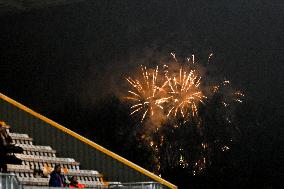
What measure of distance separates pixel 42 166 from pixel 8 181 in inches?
236

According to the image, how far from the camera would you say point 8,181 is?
11.8 m

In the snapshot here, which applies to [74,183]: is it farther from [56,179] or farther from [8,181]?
[8,181]

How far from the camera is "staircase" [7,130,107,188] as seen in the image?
16.6 metres

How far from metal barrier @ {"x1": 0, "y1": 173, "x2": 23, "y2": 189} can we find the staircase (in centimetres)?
415

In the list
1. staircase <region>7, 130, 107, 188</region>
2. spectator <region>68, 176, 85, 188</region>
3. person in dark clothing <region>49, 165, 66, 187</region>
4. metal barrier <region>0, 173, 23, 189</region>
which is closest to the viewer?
metal barrier <region>0, 173, 23, 189</region>

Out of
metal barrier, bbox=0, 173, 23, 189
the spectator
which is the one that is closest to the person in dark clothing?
the spectator

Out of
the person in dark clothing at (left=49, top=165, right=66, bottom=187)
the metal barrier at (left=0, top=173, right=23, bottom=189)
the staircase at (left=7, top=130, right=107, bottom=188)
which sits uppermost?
the staircase at (left=7, top=130, right=107, bottom=188)

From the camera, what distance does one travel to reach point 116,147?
160 feet

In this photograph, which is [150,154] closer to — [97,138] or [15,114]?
[97,138]

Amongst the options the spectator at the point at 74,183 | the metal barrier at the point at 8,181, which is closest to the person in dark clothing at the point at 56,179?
the spectator at the point at 74,183

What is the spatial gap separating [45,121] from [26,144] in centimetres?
108

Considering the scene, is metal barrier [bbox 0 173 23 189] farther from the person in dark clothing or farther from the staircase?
the staircase

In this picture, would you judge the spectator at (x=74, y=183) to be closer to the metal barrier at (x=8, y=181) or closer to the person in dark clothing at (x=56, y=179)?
the person in dark clothing at (x=56, y=179)

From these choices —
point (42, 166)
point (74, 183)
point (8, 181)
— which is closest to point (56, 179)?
point (74, 183)
